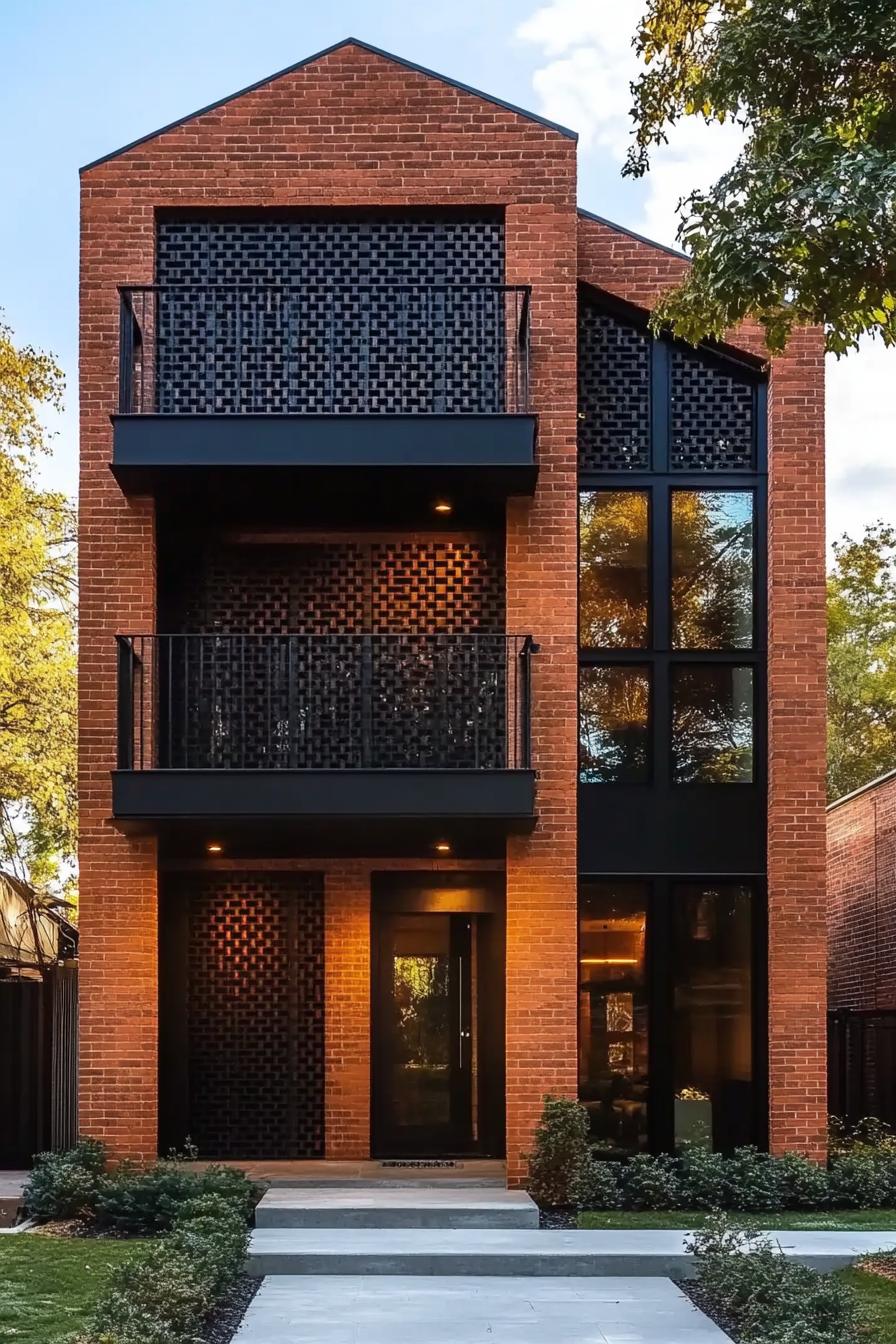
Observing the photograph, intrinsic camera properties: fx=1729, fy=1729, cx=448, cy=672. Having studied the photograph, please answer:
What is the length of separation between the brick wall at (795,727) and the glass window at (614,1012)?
44.3 inches

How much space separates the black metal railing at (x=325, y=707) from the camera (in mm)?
14555

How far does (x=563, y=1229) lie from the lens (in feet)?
42.6

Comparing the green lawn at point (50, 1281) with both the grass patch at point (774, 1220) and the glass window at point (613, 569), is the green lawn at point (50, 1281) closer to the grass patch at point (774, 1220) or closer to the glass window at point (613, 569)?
the grass patch at point (774, 1220)

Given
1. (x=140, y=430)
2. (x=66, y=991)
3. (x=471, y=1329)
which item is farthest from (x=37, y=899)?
(x=471, y=1329)

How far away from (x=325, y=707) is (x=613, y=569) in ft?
9.52

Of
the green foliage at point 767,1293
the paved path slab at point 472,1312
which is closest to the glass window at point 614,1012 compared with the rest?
the green foliage at point 767,1293

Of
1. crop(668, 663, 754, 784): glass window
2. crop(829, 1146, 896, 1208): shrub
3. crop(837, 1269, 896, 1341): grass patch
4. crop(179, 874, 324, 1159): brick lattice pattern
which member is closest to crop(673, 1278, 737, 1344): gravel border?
crop(837, 1269, 896, 1341): grass patch

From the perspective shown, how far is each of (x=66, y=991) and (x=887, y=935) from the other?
9297 millimetres

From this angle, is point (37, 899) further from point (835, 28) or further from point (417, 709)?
point (835, 28)

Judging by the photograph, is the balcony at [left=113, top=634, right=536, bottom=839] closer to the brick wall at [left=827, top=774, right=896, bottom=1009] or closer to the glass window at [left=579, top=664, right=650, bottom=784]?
the glass window at [left=579, top=664, right=650, bottom=784]

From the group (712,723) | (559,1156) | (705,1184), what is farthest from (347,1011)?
(712,723)

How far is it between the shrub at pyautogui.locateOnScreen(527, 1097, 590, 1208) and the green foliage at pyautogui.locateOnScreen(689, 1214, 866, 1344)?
2.52m

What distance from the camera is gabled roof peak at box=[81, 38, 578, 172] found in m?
15.3

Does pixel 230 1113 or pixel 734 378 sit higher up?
pixel 734 378
